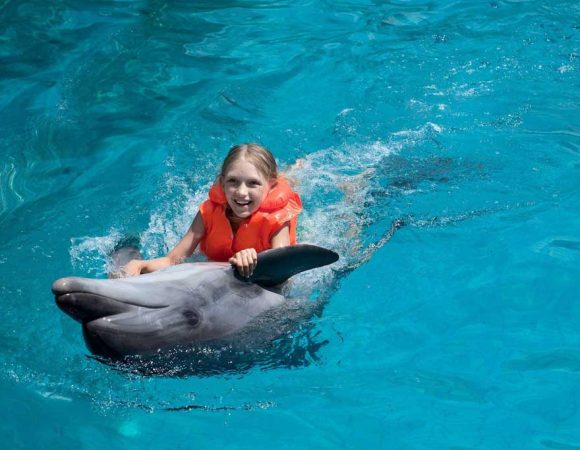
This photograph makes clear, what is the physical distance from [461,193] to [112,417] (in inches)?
140

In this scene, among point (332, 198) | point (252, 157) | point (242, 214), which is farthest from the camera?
point (332, 198)

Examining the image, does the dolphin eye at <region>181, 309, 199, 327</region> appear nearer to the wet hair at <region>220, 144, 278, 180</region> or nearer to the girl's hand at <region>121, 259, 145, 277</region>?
the girl's hand at <region>121, 259, 145, 277</region>

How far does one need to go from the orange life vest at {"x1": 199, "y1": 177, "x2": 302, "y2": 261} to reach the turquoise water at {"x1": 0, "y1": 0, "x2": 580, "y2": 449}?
1.50 ft

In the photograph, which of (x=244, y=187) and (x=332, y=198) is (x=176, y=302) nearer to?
(x=244, y=187)

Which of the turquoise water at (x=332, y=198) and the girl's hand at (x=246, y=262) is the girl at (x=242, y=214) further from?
the girl's hand at (x=246, y=262)

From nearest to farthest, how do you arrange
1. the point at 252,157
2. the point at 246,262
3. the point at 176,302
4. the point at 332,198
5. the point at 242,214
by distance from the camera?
the point at 176,302 → the point at 246,262 → the point at 252,157 → the point at 242,214 → the point at 332,198

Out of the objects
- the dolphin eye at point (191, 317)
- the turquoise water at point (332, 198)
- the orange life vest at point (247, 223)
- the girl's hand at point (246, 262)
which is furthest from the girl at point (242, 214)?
the dolphin eye at point (191, 317)

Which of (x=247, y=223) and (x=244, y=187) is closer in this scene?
(x=244, y=187)

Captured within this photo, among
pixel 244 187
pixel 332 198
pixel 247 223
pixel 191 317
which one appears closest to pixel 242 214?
pixel 247 223

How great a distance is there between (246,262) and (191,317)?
0.49 meters

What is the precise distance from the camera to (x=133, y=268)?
5.91 metres

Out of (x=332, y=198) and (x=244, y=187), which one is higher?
(x=244, y=187)

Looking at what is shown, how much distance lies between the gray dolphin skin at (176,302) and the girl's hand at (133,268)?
67 cm

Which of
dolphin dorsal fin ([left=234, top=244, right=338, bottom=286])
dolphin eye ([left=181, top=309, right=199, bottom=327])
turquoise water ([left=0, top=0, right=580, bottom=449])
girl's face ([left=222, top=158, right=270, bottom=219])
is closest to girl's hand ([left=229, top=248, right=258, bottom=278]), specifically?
dolphin dorsal fin ([left=234, top=244, right=338, bottom=286])
